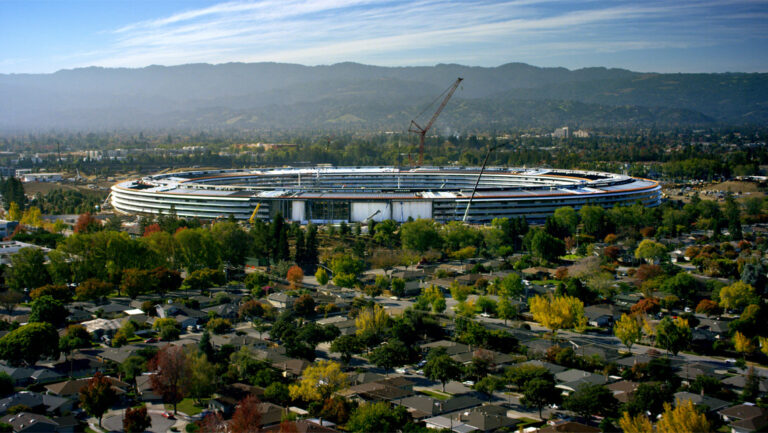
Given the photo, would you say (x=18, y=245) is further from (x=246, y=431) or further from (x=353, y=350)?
(x=246, y=431)

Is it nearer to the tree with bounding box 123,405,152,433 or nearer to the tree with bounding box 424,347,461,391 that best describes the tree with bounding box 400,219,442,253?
the tree with bounding box 424,347,461,391

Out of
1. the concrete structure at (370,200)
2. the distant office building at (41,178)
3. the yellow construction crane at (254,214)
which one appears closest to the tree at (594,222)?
the concrete structure at (370,200)

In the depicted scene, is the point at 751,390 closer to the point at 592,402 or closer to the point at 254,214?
the point at 592,402

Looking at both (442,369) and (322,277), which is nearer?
(442,369)

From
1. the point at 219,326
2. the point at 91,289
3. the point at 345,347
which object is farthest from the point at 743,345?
the point at 91,289

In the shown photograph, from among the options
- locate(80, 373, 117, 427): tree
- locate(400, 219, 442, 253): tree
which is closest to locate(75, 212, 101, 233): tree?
locate(400, 219, 442, 253): tree

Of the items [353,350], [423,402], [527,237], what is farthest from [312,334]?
[527,237]
